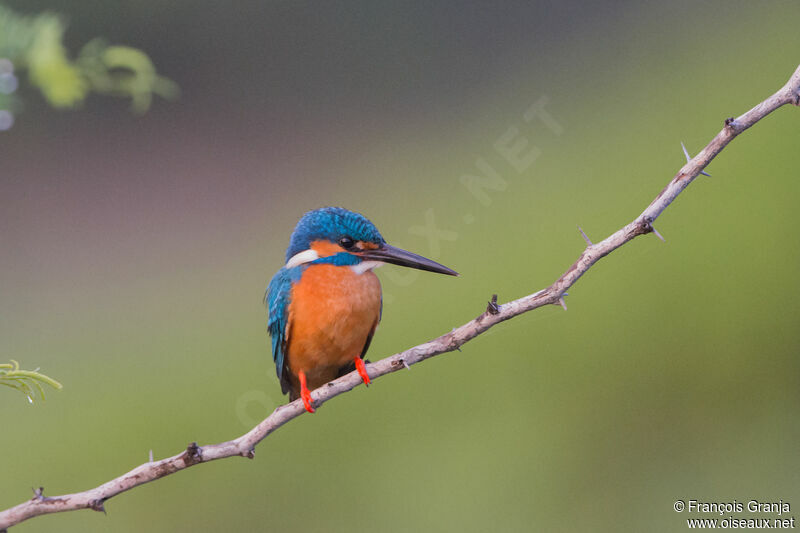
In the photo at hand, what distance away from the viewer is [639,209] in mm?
2150

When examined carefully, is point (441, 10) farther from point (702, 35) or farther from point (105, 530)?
point (105, 530)

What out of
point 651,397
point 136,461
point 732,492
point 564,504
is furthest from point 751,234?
point 136,461

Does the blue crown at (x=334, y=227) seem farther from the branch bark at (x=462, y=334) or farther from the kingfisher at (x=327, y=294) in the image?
the branch bark at (x=462, y=334)

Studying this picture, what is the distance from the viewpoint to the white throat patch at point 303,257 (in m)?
1.25

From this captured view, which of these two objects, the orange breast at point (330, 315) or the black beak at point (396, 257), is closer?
the black beak at point (396, 257)

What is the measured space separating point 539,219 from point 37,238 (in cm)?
190

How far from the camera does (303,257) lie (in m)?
1.26

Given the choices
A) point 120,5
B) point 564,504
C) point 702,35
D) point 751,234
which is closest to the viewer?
point 564,504

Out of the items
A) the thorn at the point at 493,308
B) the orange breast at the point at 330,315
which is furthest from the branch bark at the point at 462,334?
the orange breast at the point at 330,315

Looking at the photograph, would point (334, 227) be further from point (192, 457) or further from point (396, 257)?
point (192, 457)

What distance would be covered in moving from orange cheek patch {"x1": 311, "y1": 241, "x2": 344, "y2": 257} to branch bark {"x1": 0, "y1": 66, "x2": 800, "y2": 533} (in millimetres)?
316

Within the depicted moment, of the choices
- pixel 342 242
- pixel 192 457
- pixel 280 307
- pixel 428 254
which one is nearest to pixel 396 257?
pixel 342 242

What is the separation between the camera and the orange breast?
1263 mm

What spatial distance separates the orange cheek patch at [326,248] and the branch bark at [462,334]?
32cm
